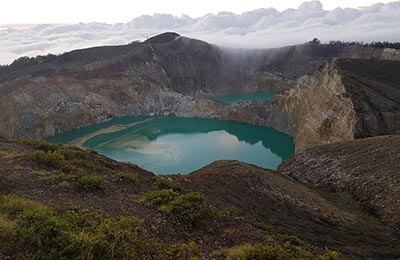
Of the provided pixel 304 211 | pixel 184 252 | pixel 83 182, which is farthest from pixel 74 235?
pixel 304 211

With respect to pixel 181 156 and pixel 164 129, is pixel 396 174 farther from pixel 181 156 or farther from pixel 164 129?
pixel 164 129

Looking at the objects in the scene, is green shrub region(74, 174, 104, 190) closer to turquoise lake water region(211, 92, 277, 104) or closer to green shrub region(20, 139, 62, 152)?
green shrub region(20, 139, 62, 152)

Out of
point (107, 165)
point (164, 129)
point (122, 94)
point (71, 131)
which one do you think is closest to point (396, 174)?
point (107, 165)

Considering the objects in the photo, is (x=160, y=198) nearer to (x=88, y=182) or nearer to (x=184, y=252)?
(x=88, y=182)

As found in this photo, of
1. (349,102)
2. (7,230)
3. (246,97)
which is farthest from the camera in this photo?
(246,97)

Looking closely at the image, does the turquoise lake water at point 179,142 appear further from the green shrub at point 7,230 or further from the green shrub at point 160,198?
the green shrub at point 7,230
